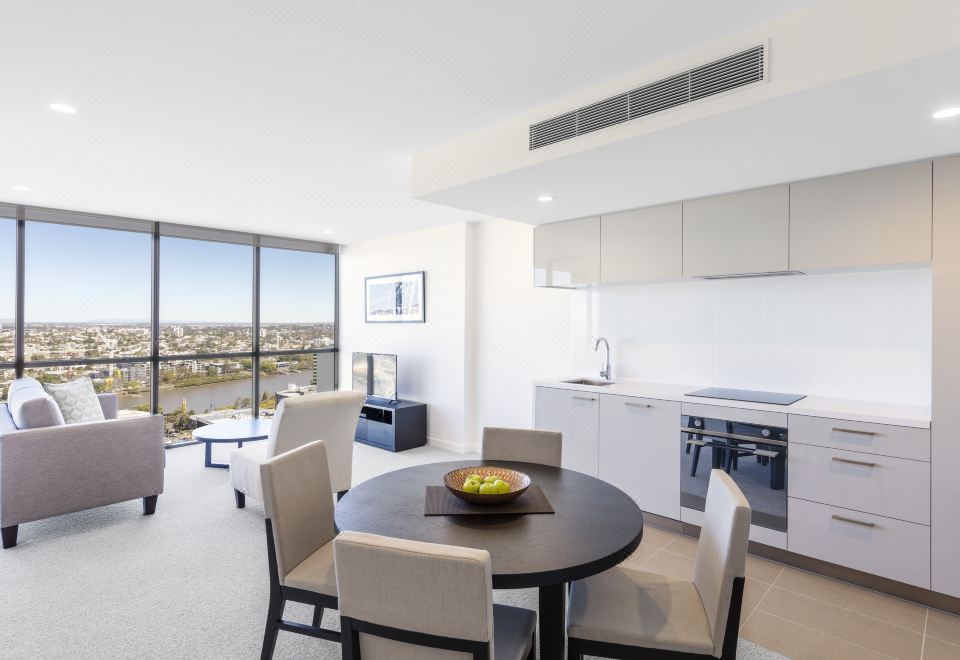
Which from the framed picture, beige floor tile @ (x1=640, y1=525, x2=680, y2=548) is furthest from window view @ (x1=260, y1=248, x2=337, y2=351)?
beige floor tile @ (x1=640, y1=525, x2=680, y2=548)

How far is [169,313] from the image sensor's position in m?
5.80

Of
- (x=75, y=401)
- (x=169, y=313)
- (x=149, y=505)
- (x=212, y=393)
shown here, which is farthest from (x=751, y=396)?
(x=169, y=313)

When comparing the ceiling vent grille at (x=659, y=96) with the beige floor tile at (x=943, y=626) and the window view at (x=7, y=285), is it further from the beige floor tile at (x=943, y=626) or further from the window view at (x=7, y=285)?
the window view at (x=7, y=285)

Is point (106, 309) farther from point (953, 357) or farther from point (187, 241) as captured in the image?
point (953, 357)

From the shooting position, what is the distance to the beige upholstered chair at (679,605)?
1498 millimetres

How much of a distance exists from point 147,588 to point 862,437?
383 centimetres

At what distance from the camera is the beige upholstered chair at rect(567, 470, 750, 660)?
1.50 meters

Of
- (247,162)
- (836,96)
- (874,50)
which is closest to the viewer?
(874,50)

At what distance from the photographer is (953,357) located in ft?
8.25

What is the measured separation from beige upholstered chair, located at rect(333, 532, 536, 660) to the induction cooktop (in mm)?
2515

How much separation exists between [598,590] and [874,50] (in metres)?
2.09

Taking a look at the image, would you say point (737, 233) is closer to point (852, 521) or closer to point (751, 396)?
point (751, 396)

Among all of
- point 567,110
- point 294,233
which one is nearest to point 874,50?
point 567,110

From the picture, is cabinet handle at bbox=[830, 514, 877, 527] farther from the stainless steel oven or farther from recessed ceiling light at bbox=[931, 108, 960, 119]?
recessed ceiling light at bbox=[931, 108, 960, 119]
